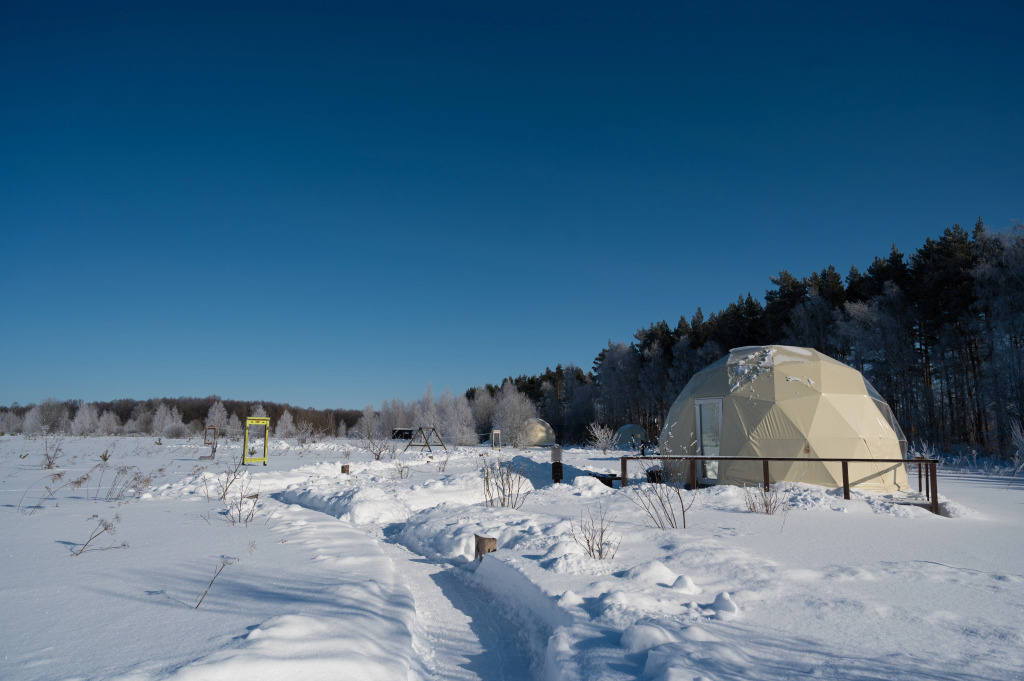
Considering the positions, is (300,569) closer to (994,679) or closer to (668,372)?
(994,679)

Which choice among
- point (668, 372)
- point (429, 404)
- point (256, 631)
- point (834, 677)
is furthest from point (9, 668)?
point (429, 404)

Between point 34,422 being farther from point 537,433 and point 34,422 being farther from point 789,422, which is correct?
point 789,422

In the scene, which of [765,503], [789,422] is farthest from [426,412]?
[765,503]

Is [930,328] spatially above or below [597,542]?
above

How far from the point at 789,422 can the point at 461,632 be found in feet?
34.4

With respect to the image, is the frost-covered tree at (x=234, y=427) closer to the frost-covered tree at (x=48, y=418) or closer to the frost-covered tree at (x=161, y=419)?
the frost-covered tree at (x=161, y=419)

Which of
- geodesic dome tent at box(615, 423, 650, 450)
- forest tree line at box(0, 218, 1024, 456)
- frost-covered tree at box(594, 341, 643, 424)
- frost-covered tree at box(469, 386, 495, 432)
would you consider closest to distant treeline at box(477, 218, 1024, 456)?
forest tree line at box(0, 218, 1024, 456)

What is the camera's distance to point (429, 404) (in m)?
63.0

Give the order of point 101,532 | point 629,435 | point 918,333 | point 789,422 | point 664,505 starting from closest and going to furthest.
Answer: point 101,532
point 664,505
point 789,422
point 918,333
point 629,435

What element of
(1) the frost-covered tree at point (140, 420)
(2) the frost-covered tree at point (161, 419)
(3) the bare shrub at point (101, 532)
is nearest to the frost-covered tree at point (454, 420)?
(2) the frost-covered tree at point (161, 419)

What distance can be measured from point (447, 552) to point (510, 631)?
2409 mm

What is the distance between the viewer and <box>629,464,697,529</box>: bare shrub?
661 centimetres

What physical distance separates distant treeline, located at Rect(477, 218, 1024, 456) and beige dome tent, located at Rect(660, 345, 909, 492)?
35.6 feet

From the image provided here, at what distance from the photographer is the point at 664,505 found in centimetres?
715
